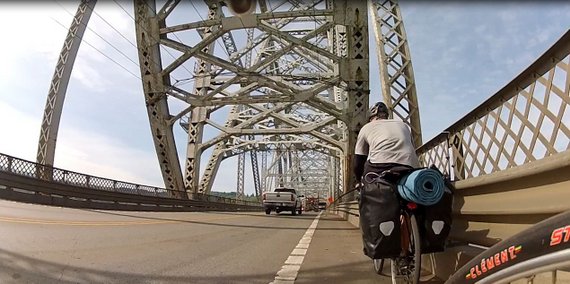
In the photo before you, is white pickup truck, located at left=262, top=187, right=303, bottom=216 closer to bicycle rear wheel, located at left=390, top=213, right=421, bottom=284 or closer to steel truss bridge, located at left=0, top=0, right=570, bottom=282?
steel truss bridge, located at left=0, top=0, right=570, bottom=282

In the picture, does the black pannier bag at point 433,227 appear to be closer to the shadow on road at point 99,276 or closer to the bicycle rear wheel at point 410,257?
the bicycle rear wheel at point 410,257

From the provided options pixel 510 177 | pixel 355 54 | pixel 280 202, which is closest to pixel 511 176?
pixel 510 177

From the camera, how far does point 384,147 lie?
418 centimetres

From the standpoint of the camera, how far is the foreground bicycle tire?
59.4 inches

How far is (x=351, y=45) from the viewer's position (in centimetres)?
2241

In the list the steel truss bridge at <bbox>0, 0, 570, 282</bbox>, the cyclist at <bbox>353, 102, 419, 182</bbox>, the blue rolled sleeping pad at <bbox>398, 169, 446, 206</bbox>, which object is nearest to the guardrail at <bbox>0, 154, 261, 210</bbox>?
the steel truss bridge at <bbox>0, 0, 570, 282</bbox>

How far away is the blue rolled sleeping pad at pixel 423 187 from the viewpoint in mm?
3693

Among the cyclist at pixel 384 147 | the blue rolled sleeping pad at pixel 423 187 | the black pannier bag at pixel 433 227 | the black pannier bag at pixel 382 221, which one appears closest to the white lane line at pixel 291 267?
the black pannier bag at pixel 382 221

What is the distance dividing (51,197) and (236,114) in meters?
25.0

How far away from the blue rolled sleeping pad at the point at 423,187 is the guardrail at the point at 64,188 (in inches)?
544

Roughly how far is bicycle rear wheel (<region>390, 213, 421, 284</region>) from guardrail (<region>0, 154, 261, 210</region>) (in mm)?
13595

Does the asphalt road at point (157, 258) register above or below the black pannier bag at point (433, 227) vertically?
below

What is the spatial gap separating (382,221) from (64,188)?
1541 cm

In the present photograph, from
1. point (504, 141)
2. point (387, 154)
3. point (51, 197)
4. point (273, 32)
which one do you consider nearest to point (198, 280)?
point (387, 154)
